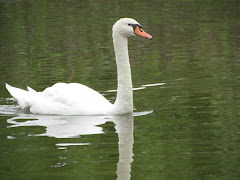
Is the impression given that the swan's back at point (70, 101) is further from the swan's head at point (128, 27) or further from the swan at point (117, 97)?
the swan's head at point (128, 27)

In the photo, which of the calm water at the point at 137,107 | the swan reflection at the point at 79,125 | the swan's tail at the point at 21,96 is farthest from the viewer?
the swan's tail at the point at 21,96

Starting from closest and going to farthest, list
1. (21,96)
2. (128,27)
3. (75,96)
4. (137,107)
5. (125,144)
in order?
(125,144)
(128,27)
(75,96)
(137,107)
(21,96)

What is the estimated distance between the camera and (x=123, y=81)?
10.3m

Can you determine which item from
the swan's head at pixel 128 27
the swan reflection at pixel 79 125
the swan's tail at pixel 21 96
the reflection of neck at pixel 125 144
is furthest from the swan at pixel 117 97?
the swan's tail at pixel 21 96

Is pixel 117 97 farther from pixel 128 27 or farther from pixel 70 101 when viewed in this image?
pixel 128 27

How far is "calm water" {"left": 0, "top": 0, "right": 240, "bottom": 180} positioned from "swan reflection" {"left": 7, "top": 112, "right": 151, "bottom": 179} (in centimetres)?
1

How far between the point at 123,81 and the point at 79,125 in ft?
3.42

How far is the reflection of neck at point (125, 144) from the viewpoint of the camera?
729 cm

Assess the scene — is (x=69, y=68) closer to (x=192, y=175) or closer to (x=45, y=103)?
(x=45, y=103)

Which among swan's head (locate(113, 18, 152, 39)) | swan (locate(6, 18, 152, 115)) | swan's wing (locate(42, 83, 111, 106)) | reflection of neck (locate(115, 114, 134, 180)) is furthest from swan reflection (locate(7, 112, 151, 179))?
swan's head (locate(113, 18, 152, 39))

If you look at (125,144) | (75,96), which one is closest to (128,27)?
(75,96)

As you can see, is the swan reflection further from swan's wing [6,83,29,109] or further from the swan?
swan's wing [6,83,29,109]

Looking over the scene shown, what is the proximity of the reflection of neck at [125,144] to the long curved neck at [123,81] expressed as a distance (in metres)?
0.15

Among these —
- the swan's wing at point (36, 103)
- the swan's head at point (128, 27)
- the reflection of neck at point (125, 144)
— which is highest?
the swan's head at point (128, 27)
